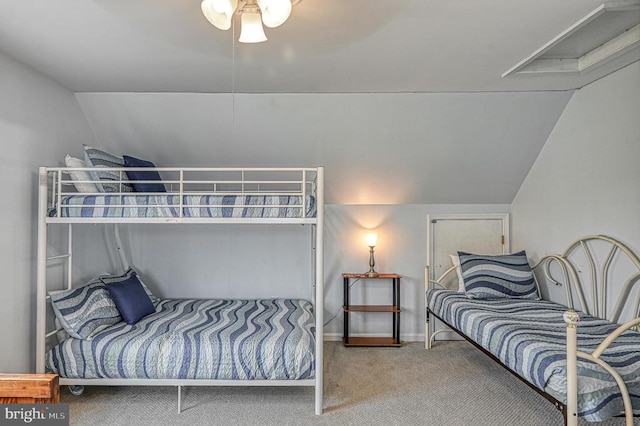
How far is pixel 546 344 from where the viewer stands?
231 cm

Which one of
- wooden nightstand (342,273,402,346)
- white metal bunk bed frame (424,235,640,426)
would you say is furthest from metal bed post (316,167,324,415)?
wooden nightstand (342,273,402,346)

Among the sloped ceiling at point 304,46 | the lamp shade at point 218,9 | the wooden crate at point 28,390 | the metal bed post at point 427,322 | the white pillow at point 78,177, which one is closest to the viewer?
the wooden crate at point 28,390

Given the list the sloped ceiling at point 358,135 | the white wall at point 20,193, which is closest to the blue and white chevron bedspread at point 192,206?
the white wall at point 20,193

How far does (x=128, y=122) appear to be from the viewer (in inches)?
143

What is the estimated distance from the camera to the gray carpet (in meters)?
2.57

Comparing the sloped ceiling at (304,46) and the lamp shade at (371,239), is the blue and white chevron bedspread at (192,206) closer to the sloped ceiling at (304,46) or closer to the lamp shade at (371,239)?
the sloped ceiling at (304,46)

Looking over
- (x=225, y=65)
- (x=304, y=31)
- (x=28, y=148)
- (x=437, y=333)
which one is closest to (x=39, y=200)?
(x=28, y=148)

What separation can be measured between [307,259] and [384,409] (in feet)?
5.94

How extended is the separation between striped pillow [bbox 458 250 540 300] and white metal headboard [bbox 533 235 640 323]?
0.75 ft

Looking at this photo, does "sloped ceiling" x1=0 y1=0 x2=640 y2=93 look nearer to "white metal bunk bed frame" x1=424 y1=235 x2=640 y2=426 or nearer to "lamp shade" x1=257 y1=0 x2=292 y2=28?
"lamp shade" x1=257 y1=0 x2=292 y2=28

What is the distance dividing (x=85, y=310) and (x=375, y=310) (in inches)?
97.3

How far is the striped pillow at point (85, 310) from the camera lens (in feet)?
8.87

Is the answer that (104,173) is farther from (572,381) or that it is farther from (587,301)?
(587,301)

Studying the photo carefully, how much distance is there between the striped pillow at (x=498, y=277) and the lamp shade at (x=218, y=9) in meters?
2.96
